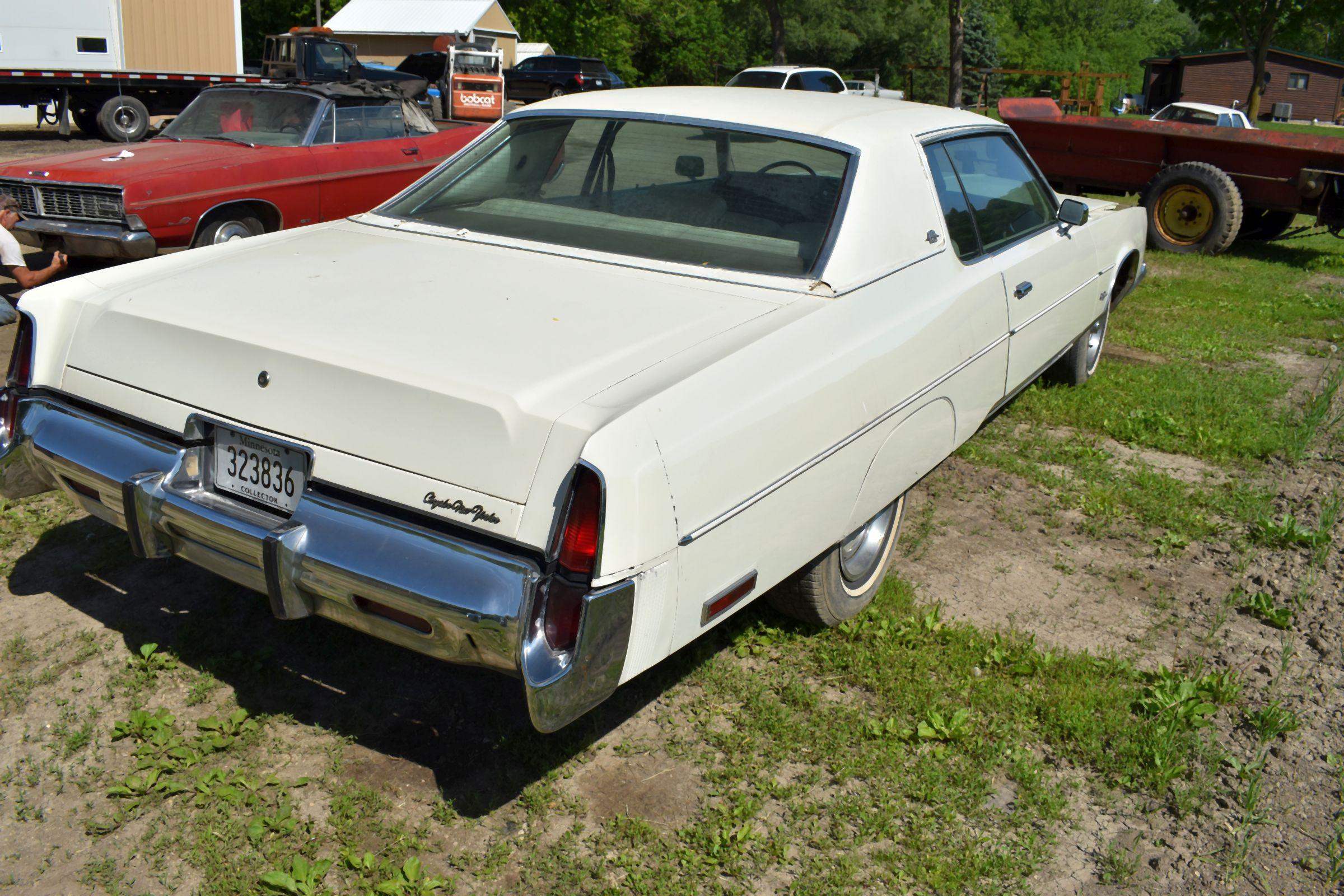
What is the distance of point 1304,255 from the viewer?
11.3 meters

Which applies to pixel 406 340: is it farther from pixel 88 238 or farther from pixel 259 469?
pixel 88 238

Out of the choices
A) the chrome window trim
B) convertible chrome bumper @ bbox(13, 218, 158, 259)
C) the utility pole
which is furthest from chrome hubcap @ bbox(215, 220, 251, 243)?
the utility pole

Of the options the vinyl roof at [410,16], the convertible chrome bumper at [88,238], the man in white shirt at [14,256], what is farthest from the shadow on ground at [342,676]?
the vinyl roof at [410,16]

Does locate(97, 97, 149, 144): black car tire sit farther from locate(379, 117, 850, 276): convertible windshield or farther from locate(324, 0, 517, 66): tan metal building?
locate(324, 0, 517, 66): tan metal building

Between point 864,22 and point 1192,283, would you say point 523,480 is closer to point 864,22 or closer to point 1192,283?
point 1192,283

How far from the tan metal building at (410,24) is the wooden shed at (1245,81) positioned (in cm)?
3757

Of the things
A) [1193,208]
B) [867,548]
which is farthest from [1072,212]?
[1193,208]

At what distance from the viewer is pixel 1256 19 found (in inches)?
1257

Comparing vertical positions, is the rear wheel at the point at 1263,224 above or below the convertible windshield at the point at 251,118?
below

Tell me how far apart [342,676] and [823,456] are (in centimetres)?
160

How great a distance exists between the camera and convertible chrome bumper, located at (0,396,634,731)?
7.43 feet

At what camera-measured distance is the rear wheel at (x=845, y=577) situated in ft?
10.9

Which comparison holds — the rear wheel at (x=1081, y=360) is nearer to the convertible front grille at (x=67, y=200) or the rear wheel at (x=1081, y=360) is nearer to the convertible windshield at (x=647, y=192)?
the convertible windshield at (x=647, y=192)

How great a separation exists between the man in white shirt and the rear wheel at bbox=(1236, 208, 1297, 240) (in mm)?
11511
